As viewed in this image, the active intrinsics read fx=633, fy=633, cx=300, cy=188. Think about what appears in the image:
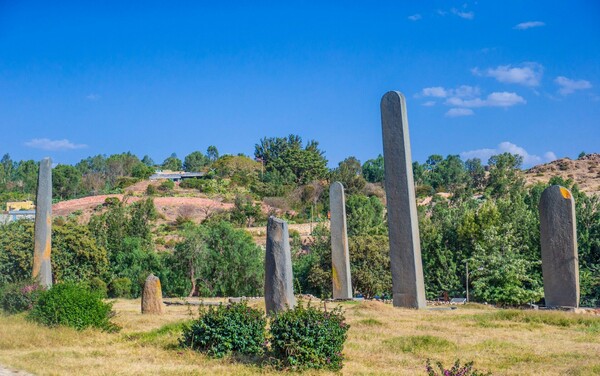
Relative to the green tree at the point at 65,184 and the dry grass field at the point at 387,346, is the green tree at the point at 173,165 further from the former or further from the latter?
the dry grass field at the point at 387,346

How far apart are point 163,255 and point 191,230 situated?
1765 mm

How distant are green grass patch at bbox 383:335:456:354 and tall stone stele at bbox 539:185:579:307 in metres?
5.12

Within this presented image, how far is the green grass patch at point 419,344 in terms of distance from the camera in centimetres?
948

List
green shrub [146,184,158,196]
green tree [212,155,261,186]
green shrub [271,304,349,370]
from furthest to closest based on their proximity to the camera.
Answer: green tree [212,155,261,186] < green shrub [146,184,158,196] < green shrub [271,304,349,370]

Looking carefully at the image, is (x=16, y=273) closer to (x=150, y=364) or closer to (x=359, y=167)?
(x=150, y=364)

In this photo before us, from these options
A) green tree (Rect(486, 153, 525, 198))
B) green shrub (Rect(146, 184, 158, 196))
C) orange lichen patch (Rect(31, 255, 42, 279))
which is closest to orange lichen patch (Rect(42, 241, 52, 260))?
orange lichen patch (Rect(31, 255, 42, 279))

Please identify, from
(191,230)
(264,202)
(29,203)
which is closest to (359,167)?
(264,202)

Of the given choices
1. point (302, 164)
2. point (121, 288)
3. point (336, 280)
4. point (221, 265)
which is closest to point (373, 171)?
point (302, 164)

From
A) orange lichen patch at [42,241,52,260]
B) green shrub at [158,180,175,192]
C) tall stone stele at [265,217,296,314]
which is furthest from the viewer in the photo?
green shrub at [158,180,175,192]

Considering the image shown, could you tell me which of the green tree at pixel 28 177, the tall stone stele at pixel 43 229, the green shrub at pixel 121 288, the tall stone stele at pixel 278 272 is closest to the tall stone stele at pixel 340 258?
the tall stone stele at pixel 278 272

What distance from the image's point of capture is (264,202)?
5788cm

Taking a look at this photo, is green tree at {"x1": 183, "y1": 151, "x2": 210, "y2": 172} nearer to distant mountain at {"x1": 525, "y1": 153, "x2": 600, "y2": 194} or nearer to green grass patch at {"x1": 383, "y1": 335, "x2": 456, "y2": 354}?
distant mountain at {"x1": 525, "y1": 153, "x2": 600, "y2": 194}

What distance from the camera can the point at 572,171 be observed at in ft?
226

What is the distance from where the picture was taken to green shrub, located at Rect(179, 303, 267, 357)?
9.13m
